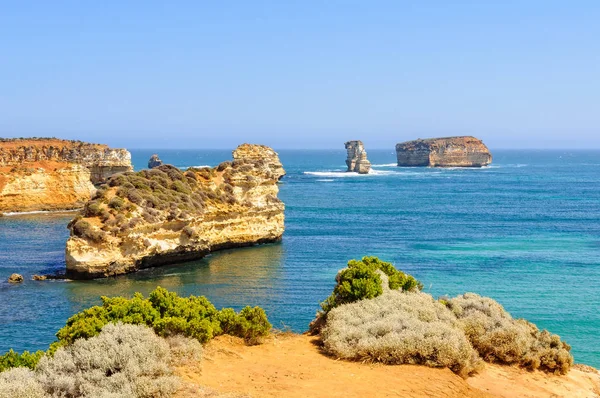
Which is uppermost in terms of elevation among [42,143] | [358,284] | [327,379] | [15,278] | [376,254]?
[42,143]

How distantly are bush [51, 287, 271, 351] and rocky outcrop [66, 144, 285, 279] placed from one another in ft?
68.4

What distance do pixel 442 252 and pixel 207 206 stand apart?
57.4 ft

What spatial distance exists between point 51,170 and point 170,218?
40322mm

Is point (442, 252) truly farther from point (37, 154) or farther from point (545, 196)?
point (37, 154)

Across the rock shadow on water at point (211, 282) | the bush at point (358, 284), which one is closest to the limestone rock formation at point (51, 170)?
the rock shadow on water at point (211, 282)

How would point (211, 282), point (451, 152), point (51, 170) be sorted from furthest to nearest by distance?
point (451, 152) < point (51, 170) < point (211, 282)

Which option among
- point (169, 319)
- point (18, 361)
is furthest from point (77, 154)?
point (18, 361)

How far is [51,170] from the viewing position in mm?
74500

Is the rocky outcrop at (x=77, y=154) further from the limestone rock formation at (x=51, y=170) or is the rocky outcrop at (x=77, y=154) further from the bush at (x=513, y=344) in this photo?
the bush at (x=513, y=344)

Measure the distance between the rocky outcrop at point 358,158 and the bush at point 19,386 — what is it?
438ft

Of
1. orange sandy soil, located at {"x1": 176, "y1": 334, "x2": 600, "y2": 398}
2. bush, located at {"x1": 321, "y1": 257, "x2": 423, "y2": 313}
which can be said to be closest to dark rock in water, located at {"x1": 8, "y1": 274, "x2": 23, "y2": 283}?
bush, located at {"x1": 321, "y1": 257, "x2": 423, "y2": 313}

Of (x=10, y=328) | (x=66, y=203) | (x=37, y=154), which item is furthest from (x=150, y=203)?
(x=37, y=154)

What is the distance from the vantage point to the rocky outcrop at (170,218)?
3647cm

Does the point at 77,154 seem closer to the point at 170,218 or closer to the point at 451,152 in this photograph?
the point at 170,218
